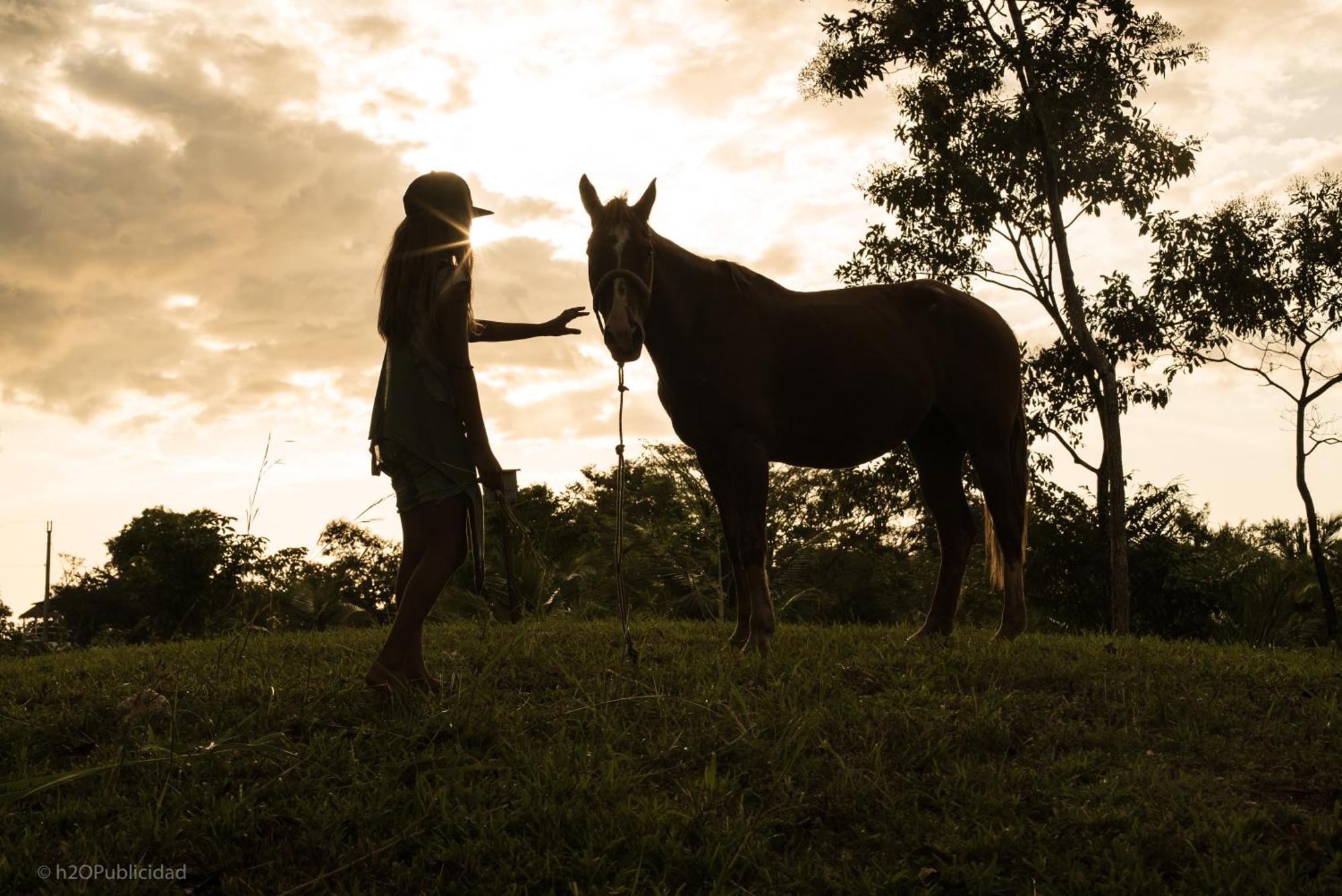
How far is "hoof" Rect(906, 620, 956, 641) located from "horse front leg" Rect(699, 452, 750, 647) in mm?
1451

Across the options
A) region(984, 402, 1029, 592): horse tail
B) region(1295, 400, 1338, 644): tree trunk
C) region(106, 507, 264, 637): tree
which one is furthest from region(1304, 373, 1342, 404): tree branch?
region(106, 507, 264, 637): tree

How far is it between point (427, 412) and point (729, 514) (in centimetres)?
238

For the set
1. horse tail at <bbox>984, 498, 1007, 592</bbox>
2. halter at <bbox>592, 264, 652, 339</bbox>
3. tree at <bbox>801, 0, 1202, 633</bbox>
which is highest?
tree at <bbox>801, 0, 1202, 633</bbox>

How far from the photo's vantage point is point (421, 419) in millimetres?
4887

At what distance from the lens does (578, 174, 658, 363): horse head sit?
5.80m

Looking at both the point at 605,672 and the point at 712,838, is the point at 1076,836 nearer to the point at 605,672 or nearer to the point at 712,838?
the point at 712,838

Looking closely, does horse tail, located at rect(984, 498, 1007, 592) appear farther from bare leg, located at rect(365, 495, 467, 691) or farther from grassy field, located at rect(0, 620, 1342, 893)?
bare leg, located at rect(365, 495, 467, 691)

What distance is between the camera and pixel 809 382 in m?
7.12

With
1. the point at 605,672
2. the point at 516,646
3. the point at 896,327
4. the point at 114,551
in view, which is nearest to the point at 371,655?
the point at 516,646

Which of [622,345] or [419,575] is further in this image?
[622,345]

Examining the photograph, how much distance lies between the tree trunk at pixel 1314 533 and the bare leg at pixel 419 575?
19.1 meters

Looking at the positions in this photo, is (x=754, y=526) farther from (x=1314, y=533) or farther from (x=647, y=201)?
(x=1314, y=533)

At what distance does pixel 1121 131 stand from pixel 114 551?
4360 centimetres

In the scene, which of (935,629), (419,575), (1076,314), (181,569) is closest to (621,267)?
(419,575)
